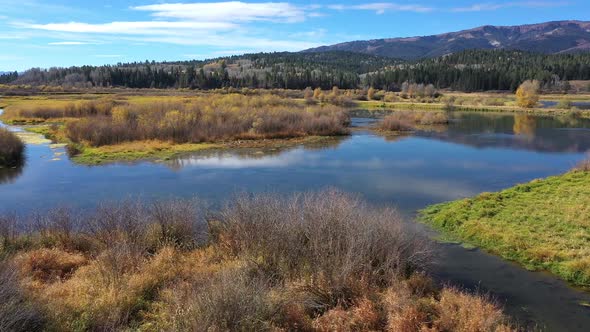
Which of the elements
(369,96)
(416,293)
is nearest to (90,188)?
(416,293)

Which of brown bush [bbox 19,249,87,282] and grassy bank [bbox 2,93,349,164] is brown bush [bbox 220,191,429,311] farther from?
grassy bank [bbox 2,93,349,164]

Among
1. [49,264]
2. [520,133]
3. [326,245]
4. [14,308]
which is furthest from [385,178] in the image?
[520,133]

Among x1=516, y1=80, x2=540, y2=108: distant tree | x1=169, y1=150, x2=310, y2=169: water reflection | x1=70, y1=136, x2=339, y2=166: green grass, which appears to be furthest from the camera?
x1=516, y1=80, x2=540, y2=108: distant tree

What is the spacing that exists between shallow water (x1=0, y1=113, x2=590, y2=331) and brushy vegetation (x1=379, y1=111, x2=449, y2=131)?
925 centimetres

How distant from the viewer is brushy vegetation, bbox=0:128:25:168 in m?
36.1

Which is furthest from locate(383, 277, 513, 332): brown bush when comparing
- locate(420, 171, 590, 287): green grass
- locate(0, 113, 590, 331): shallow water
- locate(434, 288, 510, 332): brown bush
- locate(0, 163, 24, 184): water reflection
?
locate(0, 163, 24, 184): water reflection

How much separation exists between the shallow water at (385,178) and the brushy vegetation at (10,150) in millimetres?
1129

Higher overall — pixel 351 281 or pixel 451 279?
pixel 351 281

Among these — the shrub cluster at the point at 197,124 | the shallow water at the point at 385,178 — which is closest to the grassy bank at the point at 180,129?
the shrub cluster at the point at 197,124

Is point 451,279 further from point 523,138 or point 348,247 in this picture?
point 523,138

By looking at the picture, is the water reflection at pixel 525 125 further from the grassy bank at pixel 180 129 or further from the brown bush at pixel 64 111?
the brown bush at pixel 64 111

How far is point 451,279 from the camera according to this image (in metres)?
14.8

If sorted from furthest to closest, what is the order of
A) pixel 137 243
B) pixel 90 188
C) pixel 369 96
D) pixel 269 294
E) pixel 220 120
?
pixel 369 96 → pixel 220 120 → pixel 90 188 → pixel 137 243 → pixel 269 294

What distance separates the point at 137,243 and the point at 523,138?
155 feet
